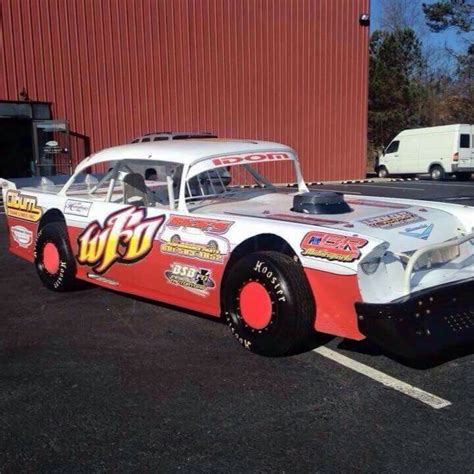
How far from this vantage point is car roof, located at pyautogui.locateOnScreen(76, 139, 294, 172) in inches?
187

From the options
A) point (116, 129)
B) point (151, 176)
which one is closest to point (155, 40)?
point (116, 129)

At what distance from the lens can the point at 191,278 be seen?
4.24m

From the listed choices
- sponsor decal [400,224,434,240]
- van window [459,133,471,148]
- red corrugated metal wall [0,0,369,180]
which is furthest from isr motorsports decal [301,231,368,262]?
van window [459,133,471,148]

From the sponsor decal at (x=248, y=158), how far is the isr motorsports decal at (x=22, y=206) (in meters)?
2.04

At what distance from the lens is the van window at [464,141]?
2172 cm

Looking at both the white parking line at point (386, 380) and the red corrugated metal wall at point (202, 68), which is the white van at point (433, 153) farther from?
the white parking line at point (386, 380)

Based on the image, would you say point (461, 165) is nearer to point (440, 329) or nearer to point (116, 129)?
point (116, 129)

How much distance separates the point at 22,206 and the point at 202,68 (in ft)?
47.2

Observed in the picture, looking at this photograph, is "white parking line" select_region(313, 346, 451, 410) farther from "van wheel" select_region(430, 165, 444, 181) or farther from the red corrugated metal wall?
"van wheel" select_region(430, 165, 444, 181)

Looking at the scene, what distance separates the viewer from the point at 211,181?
16.9 ft

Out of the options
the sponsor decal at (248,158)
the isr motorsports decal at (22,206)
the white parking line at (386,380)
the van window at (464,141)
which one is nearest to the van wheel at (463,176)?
the van window at (464,141)

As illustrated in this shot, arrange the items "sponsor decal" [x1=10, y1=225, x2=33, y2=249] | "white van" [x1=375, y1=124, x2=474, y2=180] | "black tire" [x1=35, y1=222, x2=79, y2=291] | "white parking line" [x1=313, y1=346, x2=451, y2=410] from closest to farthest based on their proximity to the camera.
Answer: "white parking line" [x1=313, y1=346, x2=451, y2=410] < "black tire" [x1=35, y1=222, x2=79, y2=291] < "sponsor decal" [x1=10, y1=225, x2=33, y2=249] < "white van" [x1=375, y1=124, x2=474, y2=180]

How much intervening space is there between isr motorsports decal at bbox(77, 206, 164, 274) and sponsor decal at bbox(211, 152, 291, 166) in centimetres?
75

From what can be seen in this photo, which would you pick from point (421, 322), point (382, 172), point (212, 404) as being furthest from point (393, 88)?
point (212, 404)
